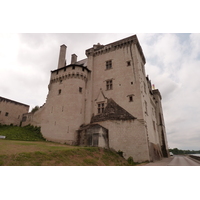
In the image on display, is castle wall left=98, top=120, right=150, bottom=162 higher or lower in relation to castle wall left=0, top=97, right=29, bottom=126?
lower

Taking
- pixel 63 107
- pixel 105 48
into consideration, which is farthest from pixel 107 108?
pixel 105 48

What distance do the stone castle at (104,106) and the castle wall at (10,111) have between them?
217cm

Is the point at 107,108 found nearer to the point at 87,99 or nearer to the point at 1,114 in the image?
the point at 87,99

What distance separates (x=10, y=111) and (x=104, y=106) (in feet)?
68.8

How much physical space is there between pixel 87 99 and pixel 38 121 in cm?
996

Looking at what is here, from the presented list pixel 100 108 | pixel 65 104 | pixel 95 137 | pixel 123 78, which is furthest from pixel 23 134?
pixel 123 78

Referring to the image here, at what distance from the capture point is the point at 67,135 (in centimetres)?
2269

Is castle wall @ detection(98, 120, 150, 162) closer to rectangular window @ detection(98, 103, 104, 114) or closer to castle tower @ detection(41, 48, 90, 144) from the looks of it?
rectangular window @ detection(98, 103, 104, 114)

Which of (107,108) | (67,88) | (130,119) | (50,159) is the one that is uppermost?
(67,88)

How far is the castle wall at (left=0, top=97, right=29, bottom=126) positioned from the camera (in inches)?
1161

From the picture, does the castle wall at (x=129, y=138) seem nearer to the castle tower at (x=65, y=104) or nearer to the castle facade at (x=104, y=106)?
the castle facade at (x=104, y=106)

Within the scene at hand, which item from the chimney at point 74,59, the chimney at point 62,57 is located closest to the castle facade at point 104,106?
the chimney at point 62,57

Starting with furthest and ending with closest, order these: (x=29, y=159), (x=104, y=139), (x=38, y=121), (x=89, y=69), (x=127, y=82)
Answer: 1. (x=89, y=69)
2. (x=38, y=121)
3. (x=127, y=82)
4. (x=104, y=139)
5. (x=29, y=159)

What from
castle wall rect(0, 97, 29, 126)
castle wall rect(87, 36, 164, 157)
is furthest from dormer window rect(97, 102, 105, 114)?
castle wall rect(0, 97, 29, 126)
